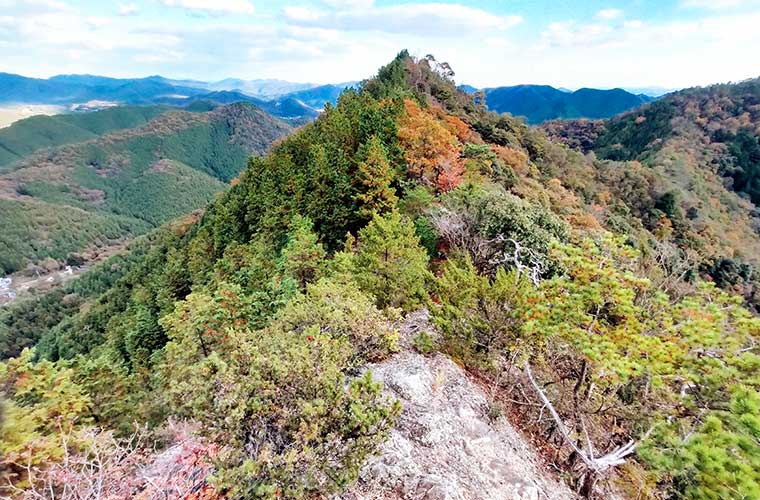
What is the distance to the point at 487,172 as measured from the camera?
38938 millimetres

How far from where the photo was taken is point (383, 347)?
15.1m

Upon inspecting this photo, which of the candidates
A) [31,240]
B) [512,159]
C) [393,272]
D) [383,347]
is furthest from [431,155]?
[31,240]

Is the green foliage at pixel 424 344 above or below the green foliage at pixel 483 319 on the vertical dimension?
below

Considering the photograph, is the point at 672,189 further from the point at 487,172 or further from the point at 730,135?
the point at 730,135

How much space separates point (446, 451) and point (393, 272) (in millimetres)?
8914

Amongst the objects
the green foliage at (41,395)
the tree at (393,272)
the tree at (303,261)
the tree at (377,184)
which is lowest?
the green foliage at (41,395)

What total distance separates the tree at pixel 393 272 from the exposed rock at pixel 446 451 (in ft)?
14.1

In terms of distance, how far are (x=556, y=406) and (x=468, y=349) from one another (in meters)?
3.31

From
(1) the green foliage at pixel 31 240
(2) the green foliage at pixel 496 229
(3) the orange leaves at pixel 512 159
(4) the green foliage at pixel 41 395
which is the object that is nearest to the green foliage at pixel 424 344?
(2) the green foliage at pixel 496 229

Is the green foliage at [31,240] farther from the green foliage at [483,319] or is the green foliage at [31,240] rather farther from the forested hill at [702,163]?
the green foliage at [483,319]

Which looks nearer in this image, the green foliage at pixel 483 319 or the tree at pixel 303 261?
the green foliage at pixel 483 319

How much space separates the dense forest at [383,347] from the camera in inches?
317

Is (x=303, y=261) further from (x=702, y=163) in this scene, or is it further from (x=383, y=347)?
(x=702, y=163)

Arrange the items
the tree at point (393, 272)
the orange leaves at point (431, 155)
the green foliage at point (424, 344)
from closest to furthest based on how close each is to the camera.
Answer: the green foliage at point (424, 344), the tree at point (393, 272), the orange leaves at point (431, 155)
